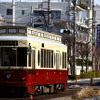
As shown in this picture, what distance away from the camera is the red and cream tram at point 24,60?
24.4 metres

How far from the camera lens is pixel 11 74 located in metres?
24.4

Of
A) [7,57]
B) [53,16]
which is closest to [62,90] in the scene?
[7,57]

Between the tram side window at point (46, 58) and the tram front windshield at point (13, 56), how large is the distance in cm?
214

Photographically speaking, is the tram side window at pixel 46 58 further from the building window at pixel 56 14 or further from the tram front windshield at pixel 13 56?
the building window at pixel 56 14

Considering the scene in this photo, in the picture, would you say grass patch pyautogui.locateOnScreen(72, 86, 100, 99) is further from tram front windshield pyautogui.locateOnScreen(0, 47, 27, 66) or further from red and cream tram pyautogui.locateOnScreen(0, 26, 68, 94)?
tram front windshield pyautogui.locateOnScreen(0, 47, 27, 66)

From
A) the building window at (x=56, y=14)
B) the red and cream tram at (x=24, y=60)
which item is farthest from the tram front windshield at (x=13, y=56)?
the building window at (x=56, y=14)

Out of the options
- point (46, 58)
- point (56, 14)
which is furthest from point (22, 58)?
point (56, 14)

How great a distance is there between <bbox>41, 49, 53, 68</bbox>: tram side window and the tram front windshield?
2140 millimetres

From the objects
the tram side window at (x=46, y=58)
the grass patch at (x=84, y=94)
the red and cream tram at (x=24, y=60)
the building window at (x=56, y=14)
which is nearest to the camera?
the grass patch at (x=84, y=94)

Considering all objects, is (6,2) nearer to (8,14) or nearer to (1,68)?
(8,14)

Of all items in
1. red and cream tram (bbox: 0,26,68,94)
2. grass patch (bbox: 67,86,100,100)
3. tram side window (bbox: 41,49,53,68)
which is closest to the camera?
grass patch (bbox: 67,86,100,100)

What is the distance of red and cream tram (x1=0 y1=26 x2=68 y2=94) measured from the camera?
24391mm

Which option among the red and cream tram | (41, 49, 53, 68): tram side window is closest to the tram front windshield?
the red and cream tram

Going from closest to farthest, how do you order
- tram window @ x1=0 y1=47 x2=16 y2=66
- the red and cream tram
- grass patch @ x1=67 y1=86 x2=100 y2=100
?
1. grass patch @ x1=67 y1=86 x2=100 y2=100
2. the red and cream tram
3. tram window @ x1=0 y1=47 x2=16 y2=66
